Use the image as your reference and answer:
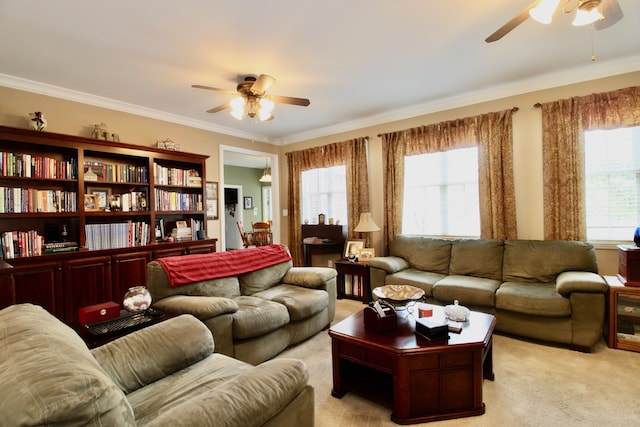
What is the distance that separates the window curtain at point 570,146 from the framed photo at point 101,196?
5044mm

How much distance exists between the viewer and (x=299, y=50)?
2.65 meters

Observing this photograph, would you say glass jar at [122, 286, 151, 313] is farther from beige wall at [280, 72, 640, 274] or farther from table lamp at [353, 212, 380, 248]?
beige wall at [280, 72, 640, 274]

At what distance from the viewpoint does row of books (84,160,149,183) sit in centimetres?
338

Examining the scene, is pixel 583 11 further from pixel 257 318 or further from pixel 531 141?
pixel 257 318

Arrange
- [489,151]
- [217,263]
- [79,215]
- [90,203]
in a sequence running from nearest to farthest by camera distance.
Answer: [217,263] < [79,215] < [90,203] < [489,151]

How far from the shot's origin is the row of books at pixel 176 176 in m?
3.92

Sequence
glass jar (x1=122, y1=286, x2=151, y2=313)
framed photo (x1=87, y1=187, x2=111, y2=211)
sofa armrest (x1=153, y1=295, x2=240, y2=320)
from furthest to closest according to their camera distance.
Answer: framed photo (x1=87, y1=187, x2=111, y2=211) < sofa armrest (x1=153, y1=295, x2=240, y2=320) < glass jar (x1=122, y1=286, x2=151, y2=313)

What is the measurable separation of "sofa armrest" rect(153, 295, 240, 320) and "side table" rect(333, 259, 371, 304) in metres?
2.12

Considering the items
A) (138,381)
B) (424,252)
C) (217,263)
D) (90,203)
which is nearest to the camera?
(138,381)

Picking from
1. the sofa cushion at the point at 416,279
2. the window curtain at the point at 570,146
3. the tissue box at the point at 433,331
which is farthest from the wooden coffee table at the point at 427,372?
the window curtain at the point at 570,146

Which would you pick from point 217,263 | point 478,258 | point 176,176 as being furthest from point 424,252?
point 176,176

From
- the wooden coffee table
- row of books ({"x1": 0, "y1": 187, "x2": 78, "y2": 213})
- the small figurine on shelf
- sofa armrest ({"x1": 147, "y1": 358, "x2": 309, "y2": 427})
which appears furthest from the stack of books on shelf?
the wooden coffee table

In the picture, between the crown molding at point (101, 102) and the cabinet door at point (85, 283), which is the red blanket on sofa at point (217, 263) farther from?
the crown molding at point (101, 102)

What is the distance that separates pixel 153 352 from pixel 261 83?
85.6 inches
